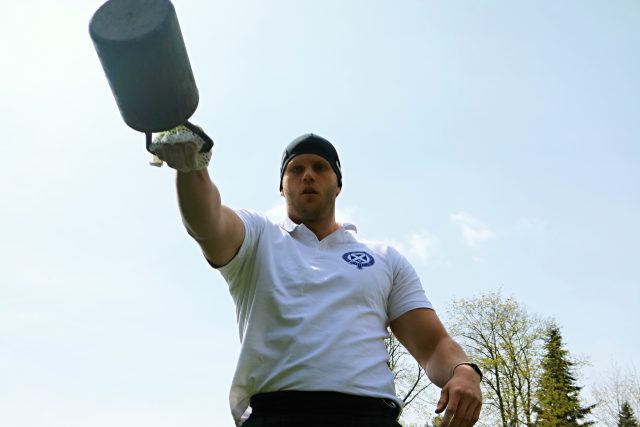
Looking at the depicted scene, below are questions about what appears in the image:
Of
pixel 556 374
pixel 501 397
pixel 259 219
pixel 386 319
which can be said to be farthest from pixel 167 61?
pixel 556 374

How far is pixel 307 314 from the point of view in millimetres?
2594

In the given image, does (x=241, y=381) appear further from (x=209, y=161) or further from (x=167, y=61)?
(x=167, y=61)

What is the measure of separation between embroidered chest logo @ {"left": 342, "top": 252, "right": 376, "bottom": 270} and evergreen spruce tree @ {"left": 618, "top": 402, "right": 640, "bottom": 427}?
3367 cm

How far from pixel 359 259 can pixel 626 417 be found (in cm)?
3471

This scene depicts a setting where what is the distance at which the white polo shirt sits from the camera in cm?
251

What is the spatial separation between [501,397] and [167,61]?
1243 inches

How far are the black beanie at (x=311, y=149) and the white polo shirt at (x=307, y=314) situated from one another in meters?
0.45

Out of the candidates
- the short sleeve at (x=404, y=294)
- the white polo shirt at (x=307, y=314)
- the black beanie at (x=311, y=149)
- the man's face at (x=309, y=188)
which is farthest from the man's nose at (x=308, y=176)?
the short sleeve at (x=404, y=294)

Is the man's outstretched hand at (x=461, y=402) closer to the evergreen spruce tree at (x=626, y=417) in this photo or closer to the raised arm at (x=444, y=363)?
the raised arm at (x=444, y=363)

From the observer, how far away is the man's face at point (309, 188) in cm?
309

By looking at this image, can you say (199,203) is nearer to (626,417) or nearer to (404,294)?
(404,294)

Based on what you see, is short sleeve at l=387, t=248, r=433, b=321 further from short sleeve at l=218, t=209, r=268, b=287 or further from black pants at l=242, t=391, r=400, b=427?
short sleeve at l=218, t=209, r=268, b=287

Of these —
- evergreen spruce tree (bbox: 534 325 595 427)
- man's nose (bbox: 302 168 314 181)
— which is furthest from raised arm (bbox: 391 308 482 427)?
evergreen spruce tree (bbox: 534 325 595 427)

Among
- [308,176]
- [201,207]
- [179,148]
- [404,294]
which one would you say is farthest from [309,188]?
[179,148]
